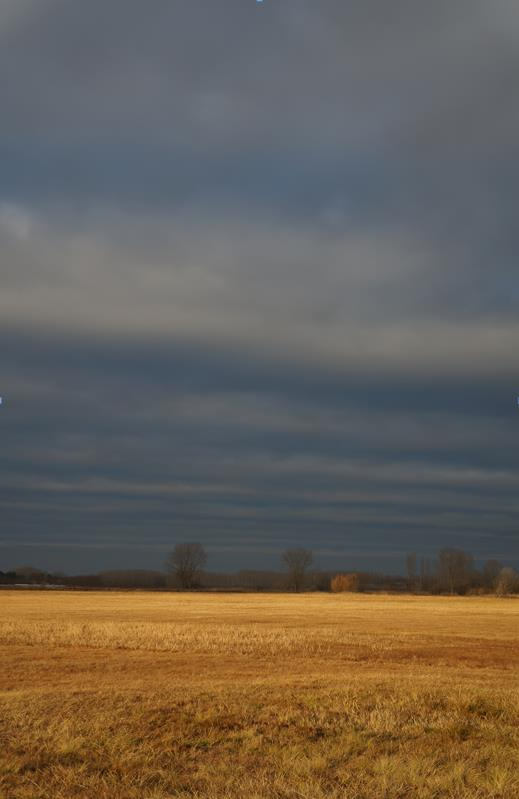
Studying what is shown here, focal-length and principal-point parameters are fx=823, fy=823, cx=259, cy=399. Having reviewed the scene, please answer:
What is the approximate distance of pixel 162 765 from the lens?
1405 centimetres

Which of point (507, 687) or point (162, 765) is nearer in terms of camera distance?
point (162, 765)

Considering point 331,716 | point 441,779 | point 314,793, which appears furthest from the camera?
point 331,716

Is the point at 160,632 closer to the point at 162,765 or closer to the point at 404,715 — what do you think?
the point at 404,715

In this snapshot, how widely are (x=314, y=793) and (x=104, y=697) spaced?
31.2 feet

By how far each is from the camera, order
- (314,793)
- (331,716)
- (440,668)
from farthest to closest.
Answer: (440,668) < (331,716) < (314,793)

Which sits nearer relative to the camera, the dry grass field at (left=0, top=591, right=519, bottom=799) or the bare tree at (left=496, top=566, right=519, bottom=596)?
the dry grass field at (left=0, top=591, right=519, bottom=799)

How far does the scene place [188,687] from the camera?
74.5ft

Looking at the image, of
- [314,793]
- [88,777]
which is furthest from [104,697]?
[314,793]

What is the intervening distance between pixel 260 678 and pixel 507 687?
760 cm

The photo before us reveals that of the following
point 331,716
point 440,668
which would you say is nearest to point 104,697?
point 331,716

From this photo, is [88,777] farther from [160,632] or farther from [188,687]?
[160,632]

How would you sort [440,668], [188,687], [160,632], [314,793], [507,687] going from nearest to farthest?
[314,793] → [188,687] → [507,687] → [440,668] → [160,632]

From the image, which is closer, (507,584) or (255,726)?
(255,726)

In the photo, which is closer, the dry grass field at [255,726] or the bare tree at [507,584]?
the dry grass field at [255,726]
